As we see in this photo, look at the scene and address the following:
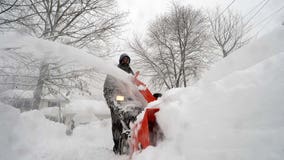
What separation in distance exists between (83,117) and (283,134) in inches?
634

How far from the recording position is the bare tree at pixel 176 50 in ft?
44.9

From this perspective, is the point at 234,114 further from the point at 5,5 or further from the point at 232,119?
the point at 5,5

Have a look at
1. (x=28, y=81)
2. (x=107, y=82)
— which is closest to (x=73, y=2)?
(x=28, y=81)

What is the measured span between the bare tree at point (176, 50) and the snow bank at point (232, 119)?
12.1m

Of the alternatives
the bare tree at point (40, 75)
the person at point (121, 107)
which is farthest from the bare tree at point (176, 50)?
the person at point (121, 107)

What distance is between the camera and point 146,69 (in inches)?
585

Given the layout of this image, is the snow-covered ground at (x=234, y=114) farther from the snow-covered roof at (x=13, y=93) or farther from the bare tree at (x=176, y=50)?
the bare tree at (x=176, y=50)

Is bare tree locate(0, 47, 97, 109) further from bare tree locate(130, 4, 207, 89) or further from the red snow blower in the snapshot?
bare tree locate(130, 4, 207, 89)

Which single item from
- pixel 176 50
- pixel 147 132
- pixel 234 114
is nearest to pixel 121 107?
pixel 147 132

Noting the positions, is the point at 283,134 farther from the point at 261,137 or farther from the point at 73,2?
the point at 73,2

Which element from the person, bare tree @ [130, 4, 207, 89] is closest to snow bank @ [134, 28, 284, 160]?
the person

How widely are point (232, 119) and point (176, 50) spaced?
13312 millimetres

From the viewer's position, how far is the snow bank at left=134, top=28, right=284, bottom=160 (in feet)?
3.08

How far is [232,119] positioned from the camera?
116 cm
